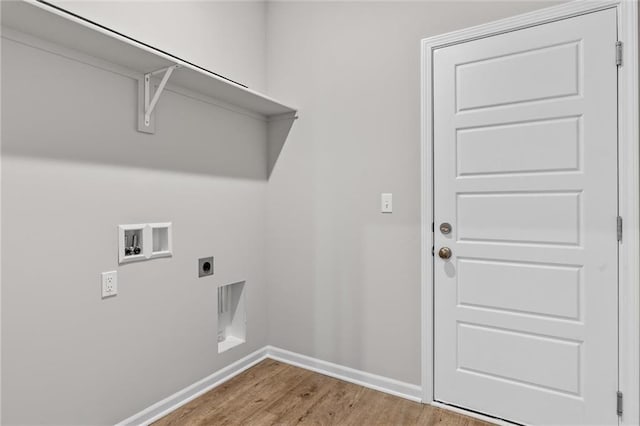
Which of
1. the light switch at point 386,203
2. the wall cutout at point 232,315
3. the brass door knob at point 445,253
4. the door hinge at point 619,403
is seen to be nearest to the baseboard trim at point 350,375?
the wall cutout at point 232,315

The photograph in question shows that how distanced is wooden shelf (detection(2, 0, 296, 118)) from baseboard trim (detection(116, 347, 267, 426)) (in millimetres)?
1719

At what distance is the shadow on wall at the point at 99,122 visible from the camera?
138 centimetres

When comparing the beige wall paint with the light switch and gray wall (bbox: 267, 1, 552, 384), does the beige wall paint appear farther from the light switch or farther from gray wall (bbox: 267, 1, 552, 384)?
the light switch

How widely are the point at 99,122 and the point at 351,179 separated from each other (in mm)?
1393

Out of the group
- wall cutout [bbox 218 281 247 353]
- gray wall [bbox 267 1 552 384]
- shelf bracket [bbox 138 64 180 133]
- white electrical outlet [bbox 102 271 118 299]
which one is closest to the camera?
white electrical outlet [bbox 102 271 118 299]

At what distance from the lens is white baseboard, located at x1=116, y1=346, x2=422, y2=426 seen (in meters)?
1.87

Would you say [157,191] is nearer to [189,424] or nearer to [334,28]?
[189,424]

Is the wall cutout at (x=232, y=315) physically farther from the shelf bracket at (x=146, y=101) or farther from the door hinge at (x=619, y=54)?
the door hinge at (x=619, y=54)

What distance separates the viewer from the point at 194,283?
2.09 meters

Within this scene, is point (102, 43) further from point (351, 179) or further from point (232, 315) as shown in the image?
point (232, 315)

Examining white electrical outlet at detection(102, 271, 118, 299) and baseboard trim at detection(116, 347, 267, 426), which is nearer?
white electrical outlet at detection(102, 271, 118, 299)

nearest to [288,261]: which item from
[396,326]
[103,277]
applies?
[396,326]

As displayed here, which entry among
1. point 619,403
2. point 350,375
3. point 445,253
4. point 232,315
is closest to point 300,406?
point 350,375

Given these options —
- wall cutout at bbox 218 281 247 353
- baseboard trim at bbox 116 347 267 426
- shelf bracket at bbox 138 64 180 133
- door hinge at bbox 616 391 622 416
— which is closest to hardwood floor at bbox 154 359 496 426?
baseboard trim at bbox 116 347 267 426
